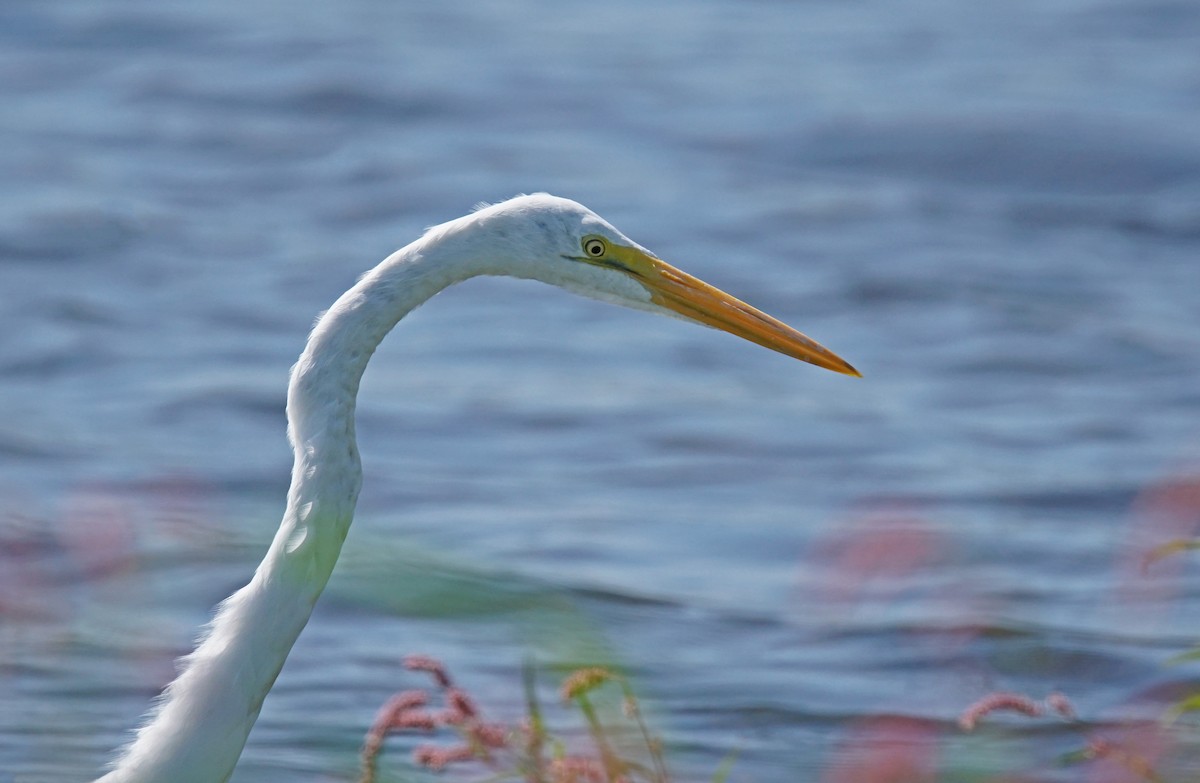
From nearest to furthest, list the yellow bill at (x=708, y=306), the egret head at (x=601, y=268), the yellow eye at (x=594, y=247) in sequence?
1. the egret head at (x=601, y=268)
2. the yellow eye at (x=594, y=247)
3. the yellow bill at (x=708, y=306)

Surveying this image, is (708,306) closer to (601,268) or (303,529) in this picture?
(601,268)

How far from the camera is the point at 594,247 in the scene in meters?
3.80

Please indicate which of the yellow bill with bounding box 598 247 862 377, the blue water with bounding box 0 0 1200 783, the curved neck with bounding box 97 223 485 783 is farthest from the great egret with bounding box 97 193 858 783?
the yellow bill with bounding box 598 247 862 377

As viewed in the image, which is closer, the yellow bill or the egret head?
the egret head

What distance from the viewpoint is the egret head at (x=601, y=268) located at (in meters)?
3.67

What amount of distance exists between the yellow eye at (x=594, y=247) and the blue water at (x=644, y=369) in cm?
71

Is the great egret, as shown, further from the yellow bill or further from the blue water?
the yellow bill

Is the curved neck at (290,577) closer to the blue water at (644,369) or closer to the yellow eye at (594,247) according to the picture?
the blue water at (644,369)

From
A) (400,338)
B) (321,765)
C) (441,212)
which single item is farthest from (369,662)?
(441,212)

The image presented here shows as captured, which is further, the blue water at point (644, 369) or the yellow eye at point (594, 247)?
the blue water at point (644, 369)

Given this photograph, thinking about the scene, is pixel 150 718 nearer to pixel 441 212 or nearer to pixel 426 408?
pixel 426 408

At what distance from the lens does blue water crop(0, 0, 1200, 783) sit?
6.08 metres

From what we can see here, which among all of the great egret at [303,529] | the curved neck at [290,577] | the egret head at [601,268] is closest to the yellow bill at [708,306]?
the egret head at [601,268]

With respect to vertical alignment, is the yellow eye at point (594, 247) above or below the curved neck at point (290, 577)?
above
